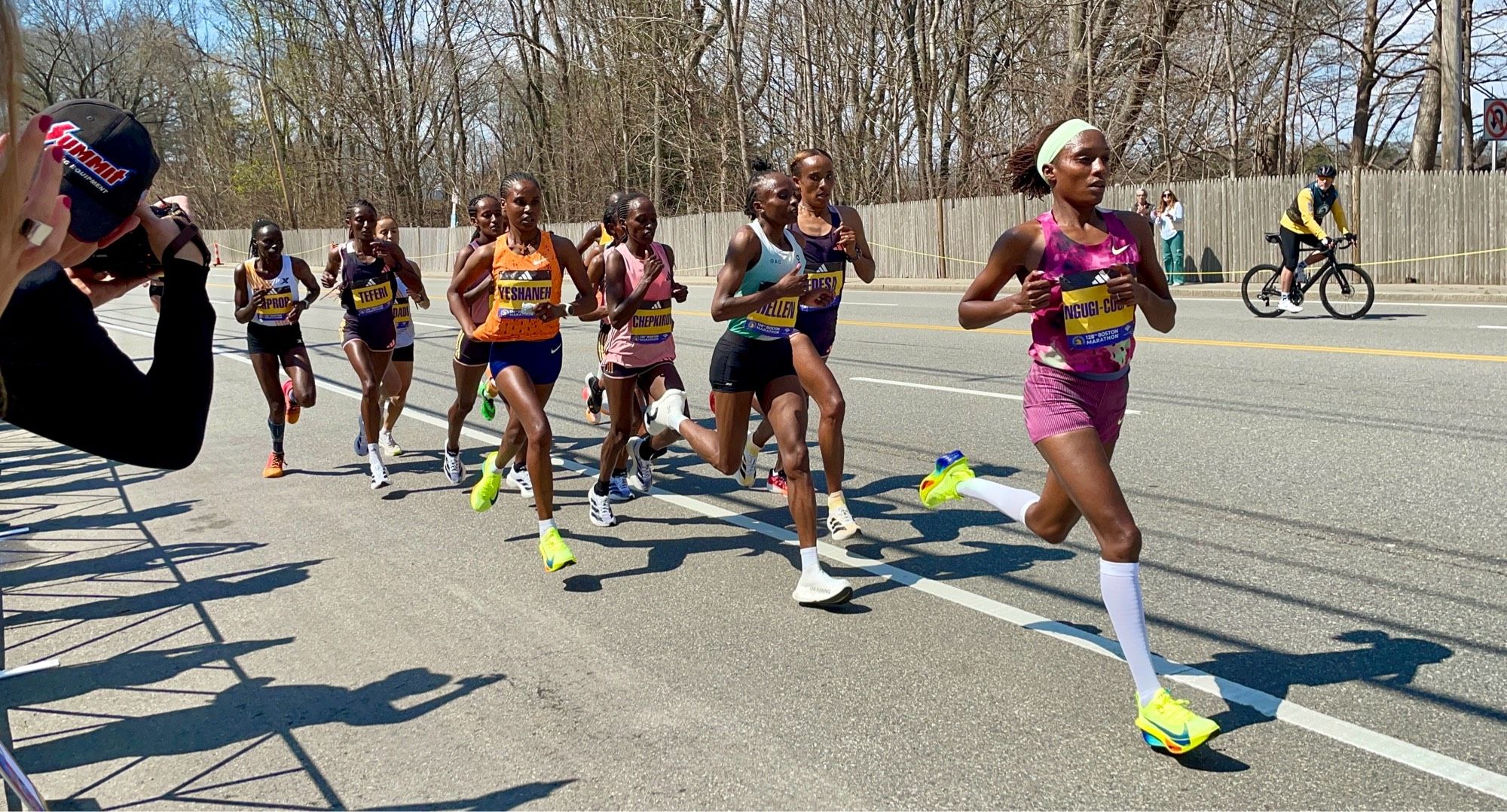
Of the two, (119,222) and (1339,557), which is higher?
(119,222)

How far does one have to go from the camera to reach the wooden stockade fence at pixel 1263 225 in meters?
20.6

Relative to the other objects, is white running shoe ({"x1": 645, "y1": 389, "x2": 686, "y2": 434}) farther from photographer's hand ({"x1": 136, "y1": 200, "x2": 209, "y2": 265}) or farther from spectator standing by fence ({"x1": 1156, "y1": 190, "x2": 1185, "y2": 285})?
spectator standing by fence ({"x1": 1156, "y1": 190, "x2": 1185, "y2": 285})

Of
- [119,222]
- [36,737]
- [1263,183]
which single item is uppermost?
[1263,183]

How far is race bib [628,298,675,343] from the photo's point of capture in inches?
303

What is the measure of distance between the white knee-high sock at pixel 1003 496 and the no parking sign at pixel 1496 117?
1704cm

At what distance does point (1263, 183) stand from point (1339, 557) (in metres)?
19.9

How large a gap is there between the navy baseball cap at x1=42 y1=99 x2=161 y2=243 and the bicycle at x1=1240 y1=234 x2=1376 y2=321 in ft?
51.9

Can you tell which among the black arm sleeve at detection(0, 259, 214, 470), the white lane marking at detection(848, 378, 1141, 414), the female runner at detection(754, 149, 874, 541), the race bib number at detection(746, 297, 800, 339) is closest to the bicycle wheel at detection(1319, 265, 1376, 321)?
the white lane marking at detection(848, 378, 1141, 414)

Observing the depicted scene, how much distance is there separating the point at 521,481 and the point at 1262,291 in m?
12.4

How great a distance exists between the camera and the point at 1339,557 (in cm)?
571

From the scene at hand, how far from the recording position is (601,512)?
293 inches

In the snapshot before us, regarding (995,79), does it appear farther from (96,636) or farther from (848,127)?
(96,636)

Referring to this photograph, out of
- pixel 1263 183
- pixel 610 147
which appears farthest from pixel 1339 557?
pixel 610 147

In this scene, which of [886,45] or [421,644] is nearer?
[421,644]
